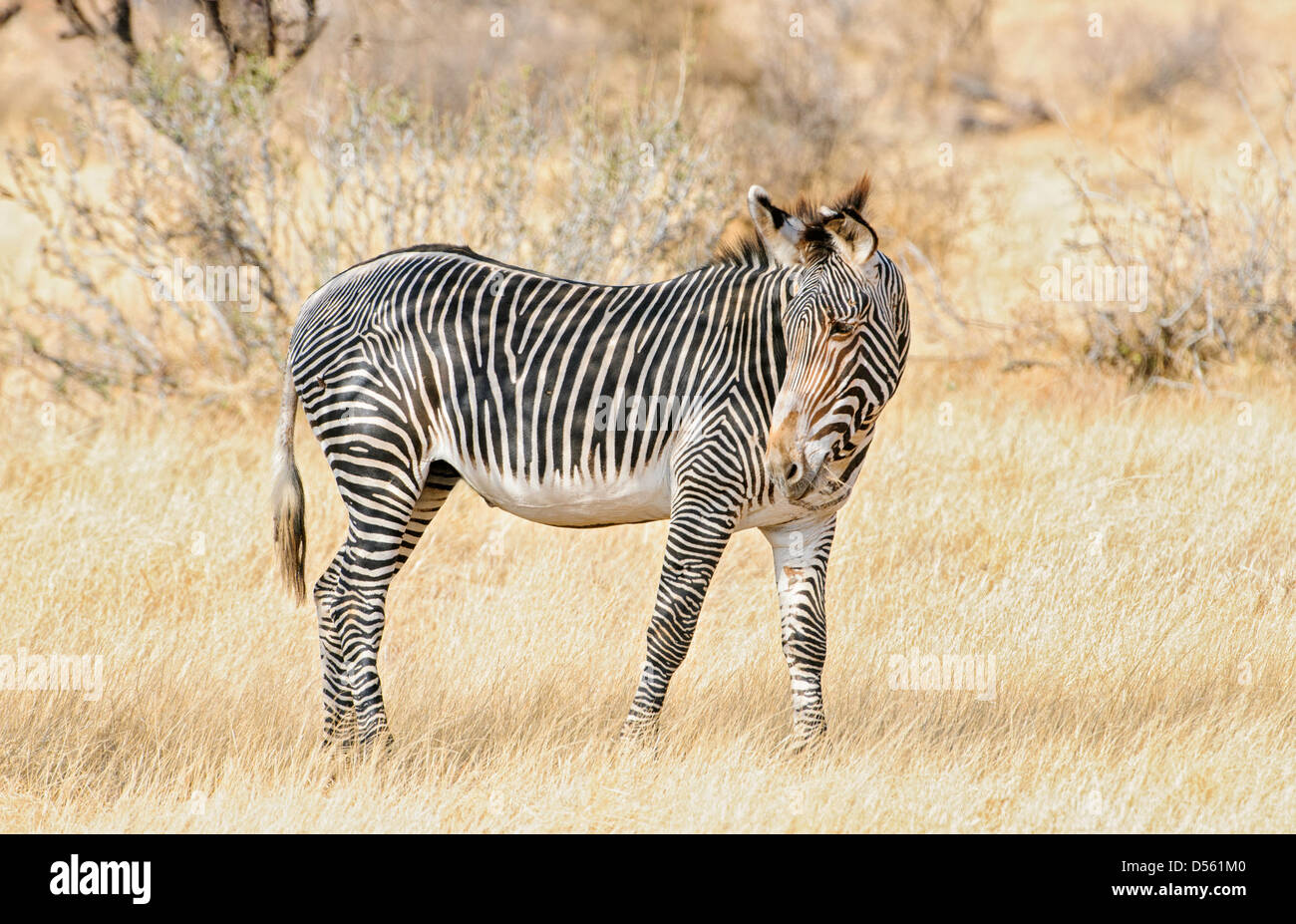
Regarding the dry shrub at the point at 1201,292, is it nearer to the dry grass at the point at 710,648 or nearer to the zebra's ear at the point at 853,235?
the dry grass at the point at 710,648

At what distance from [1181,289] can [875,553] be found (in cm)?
429

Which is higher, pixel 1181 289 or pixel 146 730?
pixel 1181 289

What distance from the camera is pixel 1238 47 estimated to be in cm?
2175

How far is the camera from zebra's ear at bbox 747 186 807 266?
4.30 meters

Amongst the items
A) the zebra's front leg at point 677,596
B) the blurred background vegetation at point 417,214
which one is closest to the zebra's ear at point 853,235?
the zebra's front leg at point 677,596

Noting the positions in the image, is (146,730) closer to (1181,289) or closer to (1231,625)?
(1231,625)
